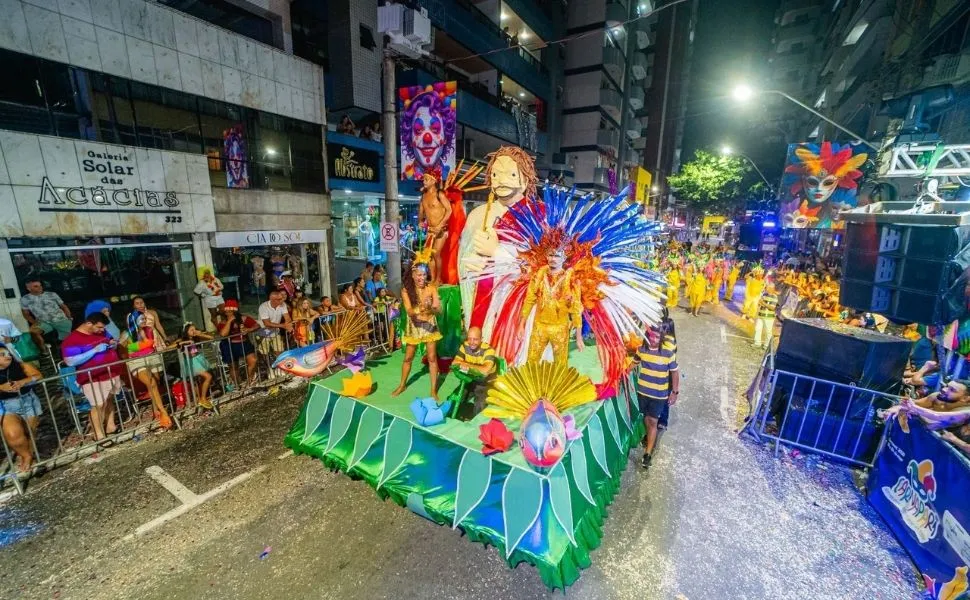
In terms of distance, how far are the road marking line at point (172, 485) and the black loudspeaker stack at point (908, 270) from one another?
9055 millimetres

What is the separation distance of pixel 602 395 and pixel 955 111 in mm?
13253

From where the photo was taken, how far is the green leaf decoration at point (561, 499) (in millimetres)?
3389

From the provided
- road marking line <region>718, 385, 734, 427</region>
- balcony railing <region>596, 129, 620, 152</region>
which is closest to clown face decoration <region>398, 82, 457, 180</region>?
road marking line <region>718, 385, 734, 427</region>

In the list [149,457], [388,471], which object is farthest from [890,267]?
[149,457]

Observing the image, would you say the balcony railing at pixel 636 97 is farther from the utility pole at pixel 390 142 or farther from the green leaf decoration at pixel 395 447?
the green leaf decoration at pixel 395 447

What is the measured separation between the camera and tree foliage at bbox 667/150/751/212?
3425 centimetres

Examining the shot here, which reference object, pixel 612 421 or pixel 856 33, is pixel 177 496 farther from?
pixel 856 33

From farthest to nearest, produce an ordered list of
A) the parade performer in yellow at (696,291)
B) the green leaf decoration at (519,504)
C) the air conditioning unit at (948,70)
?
the parade performer in yellow at (696,291) < the air conditioning unit at (948,70) < the green leaf decoration at (519,504)

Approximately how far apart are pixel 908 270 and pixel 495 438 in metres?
5.96

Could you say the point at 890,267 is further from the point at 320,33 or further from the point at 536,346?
the point at 320,33

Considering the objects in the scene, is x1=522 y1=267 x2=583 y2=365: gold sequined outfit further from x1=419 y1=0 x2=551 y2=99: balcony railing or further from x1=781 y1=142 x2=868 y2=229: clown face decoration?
x1=419 y1=0 x2=551 y2=99: balcony railing

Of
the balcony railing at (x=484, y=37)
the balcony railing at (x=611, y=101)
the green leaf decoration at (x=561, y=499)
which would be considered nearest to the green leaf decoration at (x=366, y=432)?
the green leaf decoration at (x=561, y=499)

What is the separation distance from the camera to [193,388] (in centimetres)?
615

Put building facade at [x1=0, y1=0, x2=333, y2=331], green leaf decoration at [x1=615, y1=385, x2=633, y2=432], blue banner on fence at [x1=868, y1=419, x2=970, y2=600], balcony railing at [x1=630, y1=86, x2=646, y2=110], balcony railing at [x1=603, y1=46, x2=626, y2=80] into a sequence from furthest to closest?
1. balcony railing at [x1=630, y1=86, x2=646, y2=110]
2. balcony railing at [x1=603, y1=46, x2=626, y2=80]
3. building facade at [x1=0, y1=0, x2=333, y2=331]
4. green leaf decoration at [x1=615, y1=385, x2=633, y2=432]
5. blue banner on fence at [x1=868, y1=419, x2=970, y2=600]
